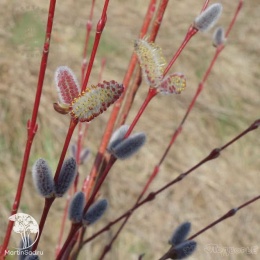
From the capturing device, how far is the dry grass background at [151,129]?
97.5 inches

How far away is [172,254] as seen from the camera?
0.72 meters

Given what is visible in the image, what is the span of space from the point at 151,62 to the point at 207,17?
0.36ft

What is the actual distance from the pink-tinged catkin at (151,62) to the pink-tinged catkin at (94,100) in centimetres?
9

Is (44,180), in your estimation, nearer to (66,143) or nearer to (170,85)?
(66,143)

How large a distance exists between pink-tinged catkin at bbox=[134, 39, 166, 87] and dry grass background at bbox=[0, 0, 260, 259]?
1.60 metres

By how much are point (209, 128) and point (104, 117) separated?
0.63 meters

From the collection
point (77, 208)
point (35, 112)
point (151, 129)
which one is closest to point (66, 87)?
point (35, 112)

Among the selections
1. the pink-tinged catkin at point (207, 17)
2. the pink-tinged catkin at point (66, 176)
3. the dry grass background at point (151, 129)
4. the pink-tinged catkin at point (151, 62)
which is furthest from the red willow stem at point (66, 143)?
the dry grass background at point (151, 129)

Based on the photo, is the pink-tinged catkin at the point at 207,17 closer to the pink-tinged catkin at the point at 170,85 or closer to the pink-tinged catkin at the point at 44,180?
the pink-tinged catkin at the point at 170,85

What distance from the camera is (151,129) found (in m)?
2.94

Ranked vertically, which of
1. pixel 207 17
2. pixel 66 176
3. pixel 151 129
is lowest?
pixel 66 176

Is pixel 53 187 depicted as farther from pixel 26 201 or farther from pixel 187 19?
pixel 187 19

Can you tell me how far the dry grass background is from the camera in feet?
8.13

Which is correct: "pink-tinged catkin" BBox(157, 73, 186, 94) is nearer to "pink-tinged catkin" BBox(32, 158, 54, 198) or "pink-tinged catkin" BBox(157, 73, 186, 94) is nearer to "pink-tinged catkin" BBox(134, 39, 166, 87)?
"pink-tinged catkin" BBox(134, 39, 166, 87)
